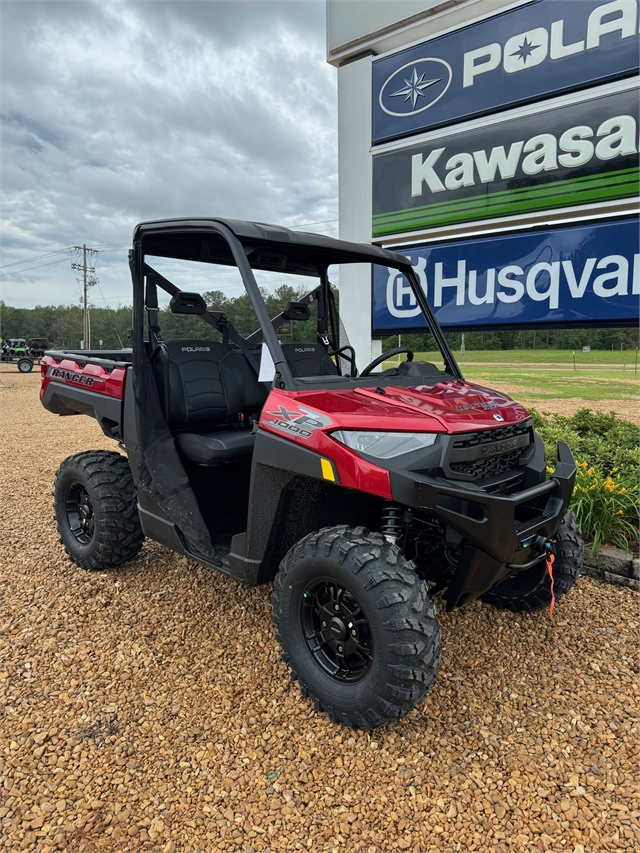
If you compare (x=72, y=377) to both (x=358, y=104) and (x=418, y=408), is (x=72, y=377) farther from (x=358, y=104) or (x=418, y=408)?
(x=358, y=104)

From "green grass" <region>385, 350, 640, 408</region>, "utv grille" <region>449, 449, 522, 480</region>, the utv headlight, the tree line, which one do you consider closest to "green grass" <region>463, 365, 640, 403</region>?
"green grass" <region>385, 350, 640, 408</region>

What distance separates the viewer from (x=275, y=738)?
2129 mm

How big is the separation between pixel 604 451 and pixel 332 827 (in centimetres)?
364

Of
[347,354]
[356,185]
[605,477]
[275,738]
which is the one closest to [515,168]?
[356,185]

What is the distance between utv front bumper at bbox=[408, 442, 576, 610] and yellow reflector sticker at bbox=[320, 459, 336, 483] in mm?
334

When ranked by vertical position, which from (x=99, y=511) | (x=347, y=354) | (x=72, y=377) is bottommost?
(x=99, y=511)

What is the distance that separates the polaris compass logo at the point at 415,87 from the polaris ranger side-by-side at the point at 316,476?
300 centimetres

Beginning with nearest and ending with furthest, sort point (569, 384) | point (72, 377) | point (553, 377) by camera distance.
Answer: point (72, 377) → point (553, 377) → point (569, 384)

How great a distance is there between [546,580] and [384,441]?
1319 millimetres

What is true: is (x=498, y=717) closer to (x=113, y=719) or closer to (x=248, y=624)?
(x=248, y=624)

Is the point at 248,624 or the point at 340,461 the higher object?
the point at 340,461

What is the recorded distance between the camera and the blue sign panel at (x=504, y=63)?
450cm

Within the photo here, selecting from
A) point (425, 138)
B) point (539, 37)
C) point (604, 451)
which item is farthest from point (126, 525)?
point (539, 37)

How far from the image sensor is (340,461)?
2.12 m
